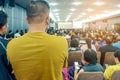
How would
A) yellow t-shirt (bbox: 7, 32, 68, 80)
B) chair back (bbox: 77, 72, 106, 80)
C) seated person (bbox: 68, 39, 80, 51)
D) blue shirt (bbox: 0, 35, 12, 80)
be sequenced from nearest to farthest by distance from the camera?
yellow t-shirt (bbox: 7, 32, 68, 80)
blue shirt (bbox: 0, 35, 12, 80)
chair back (bbox: 77, 72, 106, 80)
seated person (bbox: 68, 39, 80, 51)

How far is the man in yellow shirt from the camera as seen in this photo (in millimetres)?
1678

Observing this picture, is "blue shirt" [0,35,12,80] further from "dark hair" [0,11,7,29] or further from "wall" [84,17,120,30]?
"wall" [84,17,120,30]

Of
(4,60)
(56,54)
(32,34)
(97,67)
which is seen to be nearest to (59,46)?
(56,54)

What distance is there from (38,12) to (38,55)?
11.1 inches

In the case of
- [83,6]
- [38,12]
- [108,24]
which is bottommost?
[108,24]

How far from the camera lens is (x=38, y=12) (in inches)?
67.1

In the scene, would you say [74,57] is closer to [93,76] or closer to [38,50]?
[93,76]

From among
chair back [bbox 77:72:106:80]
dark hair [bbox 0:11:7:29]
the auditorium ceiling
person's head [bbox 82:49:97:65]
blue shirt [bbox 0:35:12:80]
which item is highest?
the auditorium ceiling

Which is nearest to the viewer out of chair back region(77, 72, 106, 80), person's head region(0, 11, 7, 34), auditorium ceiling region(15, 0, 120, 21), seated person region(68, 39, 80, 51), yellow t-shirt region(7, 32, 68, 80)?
yellow t-shirt region(7, 32, 68, 80)

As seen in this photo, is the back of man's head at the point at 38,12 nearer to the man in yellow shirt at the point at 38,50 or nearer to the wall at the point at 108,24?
the man in yellow shirt at the point at 38,50

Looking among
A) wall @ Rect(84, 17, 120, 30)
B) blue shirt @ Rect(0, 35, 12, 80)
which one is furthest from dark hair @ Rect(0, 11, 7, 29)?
wall @ Rect(84, 17, 120, 30)

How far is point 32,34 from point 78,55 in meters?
4.68

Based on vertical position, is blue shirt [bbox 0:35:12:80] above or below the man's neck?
below

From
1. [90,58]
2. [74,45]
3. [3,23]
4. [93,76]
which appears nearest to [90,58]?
[90,58]
